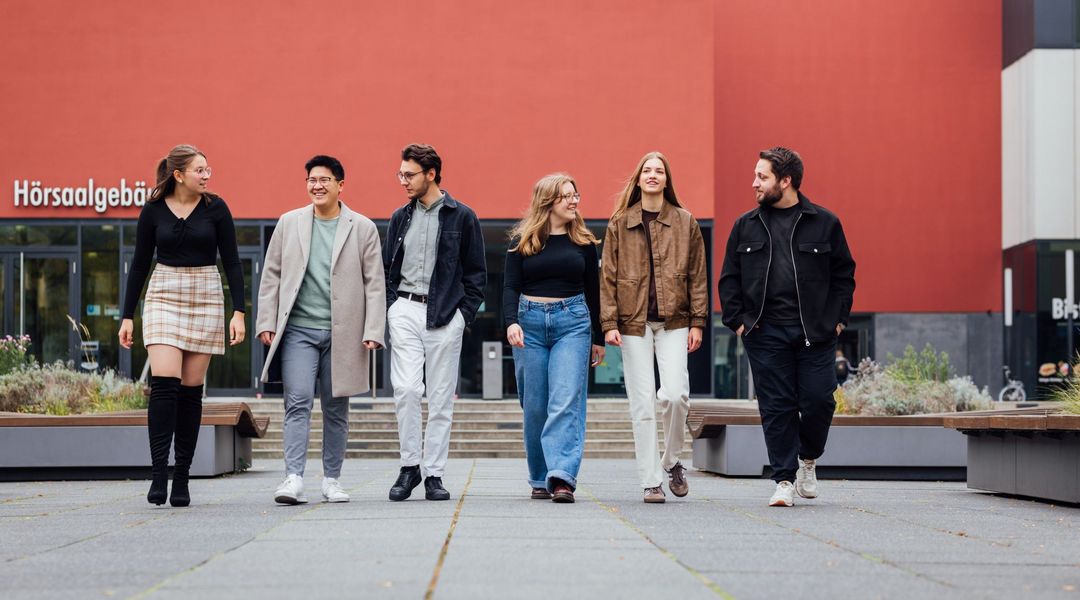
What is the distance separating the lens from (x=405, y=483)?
714cm

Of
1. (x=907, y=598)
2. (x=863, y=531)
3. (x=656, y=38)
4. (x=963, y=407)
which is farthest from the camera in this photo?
(x=656, y=38)

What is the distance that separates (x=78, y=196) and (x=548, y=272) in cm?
1712

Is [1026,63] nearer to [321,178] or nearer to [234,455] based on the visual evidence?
[234,455]

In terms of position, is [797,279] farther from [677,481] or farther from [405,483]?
[405,483]

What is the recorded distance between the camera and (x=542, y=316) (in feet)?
24.0

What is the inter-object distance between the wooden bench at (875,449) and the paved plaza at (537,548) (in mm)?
2948

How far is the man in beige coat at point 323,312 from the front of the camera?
23.2 ft

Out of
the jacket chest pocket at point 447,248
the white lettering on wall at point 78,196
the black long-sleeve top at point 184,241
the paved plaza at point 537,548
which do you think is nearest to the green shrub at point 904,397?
the paved plaza at point 537,548

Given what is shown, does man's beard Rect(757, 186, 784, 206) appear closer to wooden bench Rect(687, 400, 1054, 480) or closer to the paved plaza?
the paved plaza

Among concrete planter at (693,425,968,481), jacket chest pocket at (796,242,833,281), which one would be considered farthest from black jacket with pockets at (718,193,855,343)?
Result: concrete planter at (693,425,968,481)

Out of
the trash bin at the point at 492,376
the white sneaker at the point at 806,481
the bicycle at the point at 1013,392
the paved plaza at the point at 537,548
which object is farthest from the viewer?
the bicycle at the point at 1013,392

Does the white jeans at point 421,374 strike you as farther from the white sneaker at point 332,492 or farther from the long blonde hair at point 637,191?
the long blonde hair at point 637,191

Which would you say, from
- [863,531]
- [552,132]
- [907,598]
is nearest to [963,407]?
[863,531]

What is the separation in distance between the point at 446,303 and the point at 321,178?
0.92 metres
